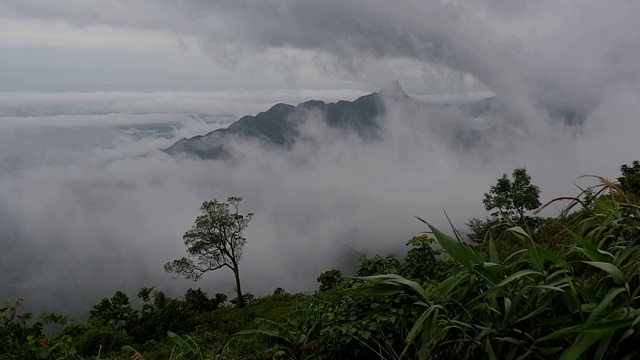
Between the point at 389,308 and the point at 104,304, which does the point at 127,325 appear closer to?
the point at 104,304

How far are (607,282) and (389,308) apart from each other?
5.53 ft

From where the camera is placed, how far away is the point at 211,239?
3334cm

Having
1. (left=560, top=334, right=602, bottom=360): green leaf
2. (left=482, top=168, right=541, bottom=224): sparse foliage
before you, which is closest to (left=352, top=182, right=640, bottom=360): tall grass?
(left=560, top=334, right=602, bottom=360): green leaf

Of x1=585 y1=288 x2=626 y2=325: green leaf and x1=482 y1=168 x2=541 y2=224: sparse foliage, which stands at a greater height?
x1=585 y1=288 x2=626 y2=325: green leaf

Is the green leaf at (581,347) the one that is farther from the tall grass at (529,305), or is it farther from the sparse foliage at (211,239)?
the sparse foliage at (211,239)

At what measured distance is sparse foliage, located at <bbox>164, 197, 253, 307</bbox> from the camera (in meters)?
33.0

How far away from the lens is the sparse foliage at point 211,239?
108 feet

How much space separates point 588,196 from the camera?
3135 mm

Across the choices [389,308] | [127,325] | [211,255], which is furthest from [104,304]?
[389,308]

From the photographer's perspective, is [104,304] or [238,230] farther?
[238,230]

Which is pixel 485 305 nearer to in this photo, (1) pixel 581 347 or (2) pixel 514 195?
(1) pixel 581 347

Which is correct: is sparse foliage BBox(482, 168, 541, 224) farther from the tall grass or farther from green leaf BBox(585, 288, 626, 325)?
green leaf BBox(585, 288, 626, 325)

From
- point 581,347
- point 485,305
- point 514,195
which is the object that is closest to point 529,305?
point 485,305

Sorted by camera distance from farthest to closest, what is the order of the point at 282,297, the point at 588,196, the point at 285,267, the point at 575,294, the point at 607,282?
the point at 285,267, the point at 282,297, the point at 588,196, the point at 607,282, the point at 575,294
